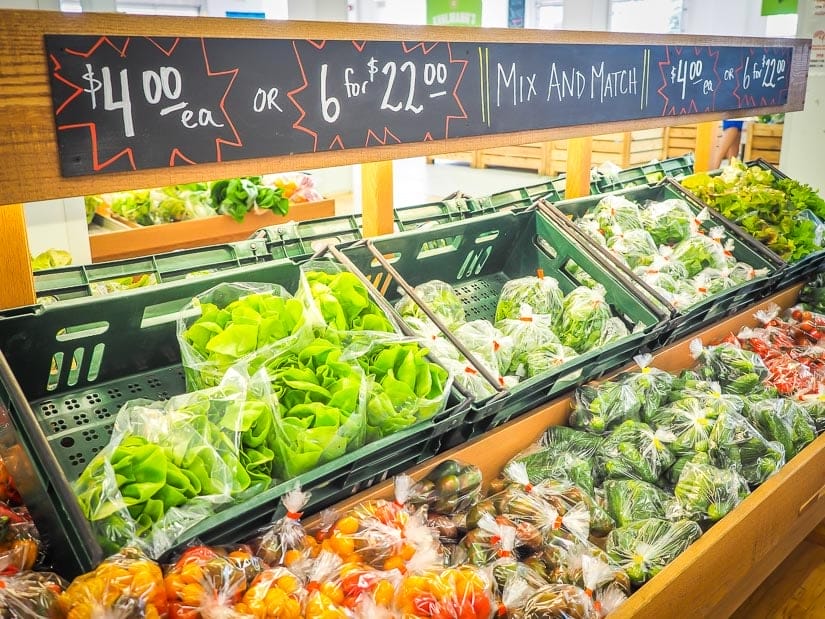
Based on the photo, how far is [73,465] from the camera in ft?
5.54

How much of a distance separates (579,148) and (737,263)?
0.82 meters

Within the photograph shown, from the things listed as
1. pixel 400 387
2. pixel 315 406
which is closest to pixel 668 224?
pixel 400 387

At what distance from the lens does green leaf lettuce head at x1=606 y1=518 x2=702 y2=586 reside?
5.69 feet

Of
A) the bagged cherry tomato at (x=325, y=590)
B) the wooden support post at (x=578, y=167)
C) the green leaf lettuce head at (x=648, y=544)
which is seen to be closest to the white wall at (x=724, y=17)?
the wooden support post at (x=578, y=167)

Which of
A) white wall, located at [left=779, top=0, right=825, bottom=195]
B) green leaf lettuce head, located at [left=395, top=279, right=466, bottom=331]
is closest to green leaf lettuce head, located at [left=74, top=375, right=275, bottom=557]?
green leaf lettuce head, located at [left=395, top=279, right=466, bottom=331]

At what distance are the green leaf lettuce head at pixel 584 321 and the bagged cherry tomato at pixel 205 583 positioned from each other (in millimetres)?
1389

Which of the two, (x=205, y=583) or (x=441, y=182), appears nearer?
(x=205, y=583)

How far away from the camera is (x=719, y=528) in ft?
5.97

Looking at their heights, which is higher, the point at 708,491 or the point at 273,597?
the point at 273,597

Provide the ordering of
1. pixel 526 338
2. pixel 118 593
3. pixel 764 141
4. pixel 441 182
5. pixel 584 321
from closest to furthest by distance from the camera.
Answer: pixel 118 593 < pixel 526 338 < pixel 584 321 < pixel 764 141 < pixel 441 182

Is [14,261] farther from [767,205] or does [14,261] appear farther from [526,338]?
[767,205]

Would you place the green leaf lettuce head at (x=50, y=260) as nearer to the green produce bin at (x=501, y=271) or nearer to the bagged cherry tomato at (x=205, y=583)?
the green produce bin at (x=501, y=271)

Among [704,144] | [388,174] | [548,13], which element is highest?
[548,13]

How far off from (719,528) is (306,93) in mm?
1431
